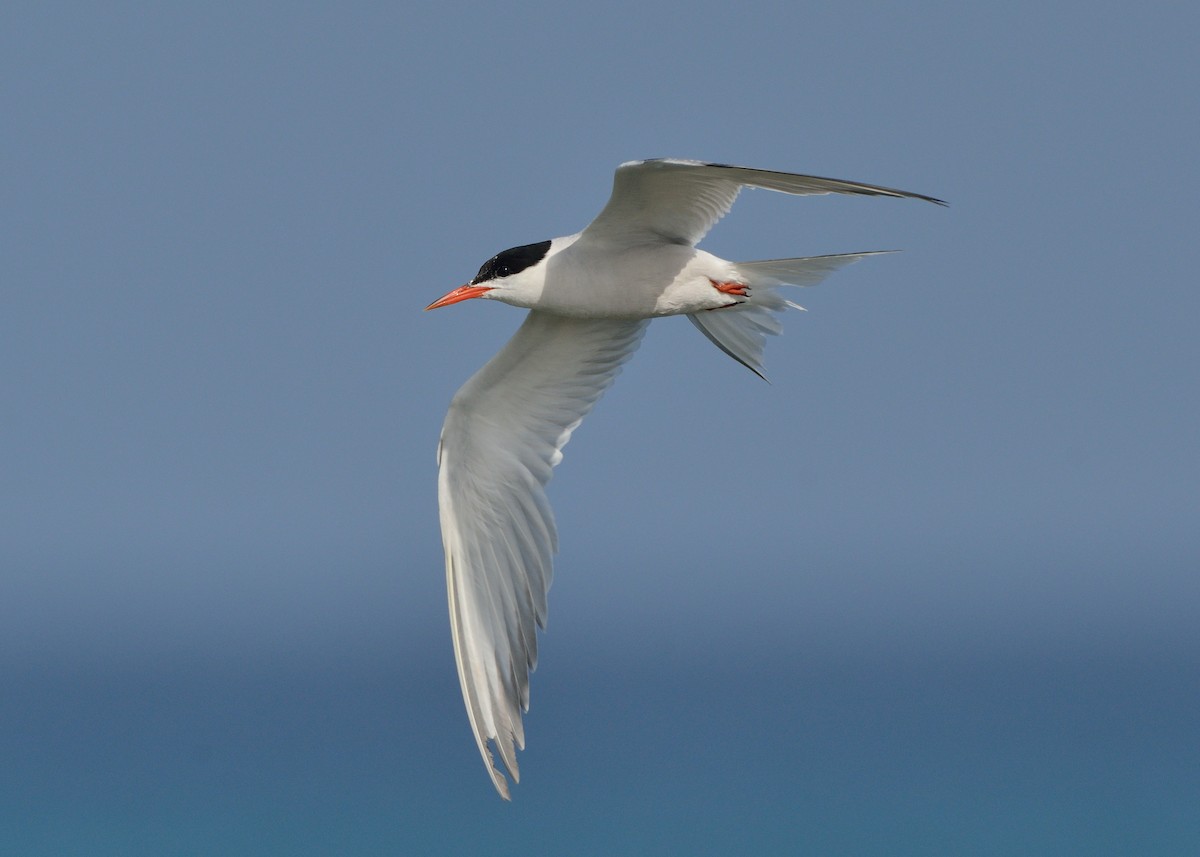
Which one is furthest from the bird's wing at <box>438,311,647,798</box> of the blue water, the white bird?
the blue water

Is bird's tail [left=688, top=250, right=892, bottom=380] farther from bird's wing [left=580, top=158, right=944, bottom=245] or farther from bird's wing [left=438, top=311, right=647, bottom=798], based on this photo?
bird's wing [left=438, top=311, right=647, bottom=798]

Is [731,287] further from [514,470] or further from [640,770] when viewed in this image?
[640,770]

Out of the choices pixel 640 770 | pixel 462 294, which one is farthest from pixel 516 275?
pixel 640 770

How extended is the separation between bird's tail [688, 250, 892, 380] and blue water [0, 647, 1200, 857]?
83.6ft

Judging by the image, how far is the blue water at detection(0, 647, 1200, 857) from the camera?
36.4 meters

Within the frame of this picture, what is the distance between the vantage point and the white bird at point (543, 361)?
9.06m

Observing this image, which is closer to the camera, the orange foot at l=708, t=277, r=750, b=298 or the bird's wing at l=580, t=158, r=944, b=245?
the bird's wing at l=580, t=158, r=944, b=245

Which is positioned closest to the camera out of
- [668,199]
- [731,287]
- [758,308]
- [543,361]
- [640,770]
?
[668,199]

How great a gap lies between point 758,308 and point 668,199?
0.84m

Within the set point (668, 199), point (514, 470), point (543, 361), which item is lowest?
point (514, 470)

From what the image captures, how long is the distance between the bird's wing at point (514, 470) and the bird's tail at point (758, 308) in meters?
0.63

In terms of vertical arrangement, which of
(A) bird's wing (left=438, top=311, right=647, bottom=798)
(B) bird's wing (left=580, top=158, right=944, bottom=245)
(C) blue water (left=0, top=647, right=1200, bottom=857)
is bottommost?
(C) blue water (left=0, top=647, right=1200, bottom=857)

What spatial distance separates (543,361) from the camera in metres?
9.80

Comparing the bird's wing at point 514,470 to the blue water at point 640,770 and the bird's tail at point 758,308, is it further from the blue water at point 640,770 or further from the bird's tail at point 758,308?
the blue water at point 640,770
